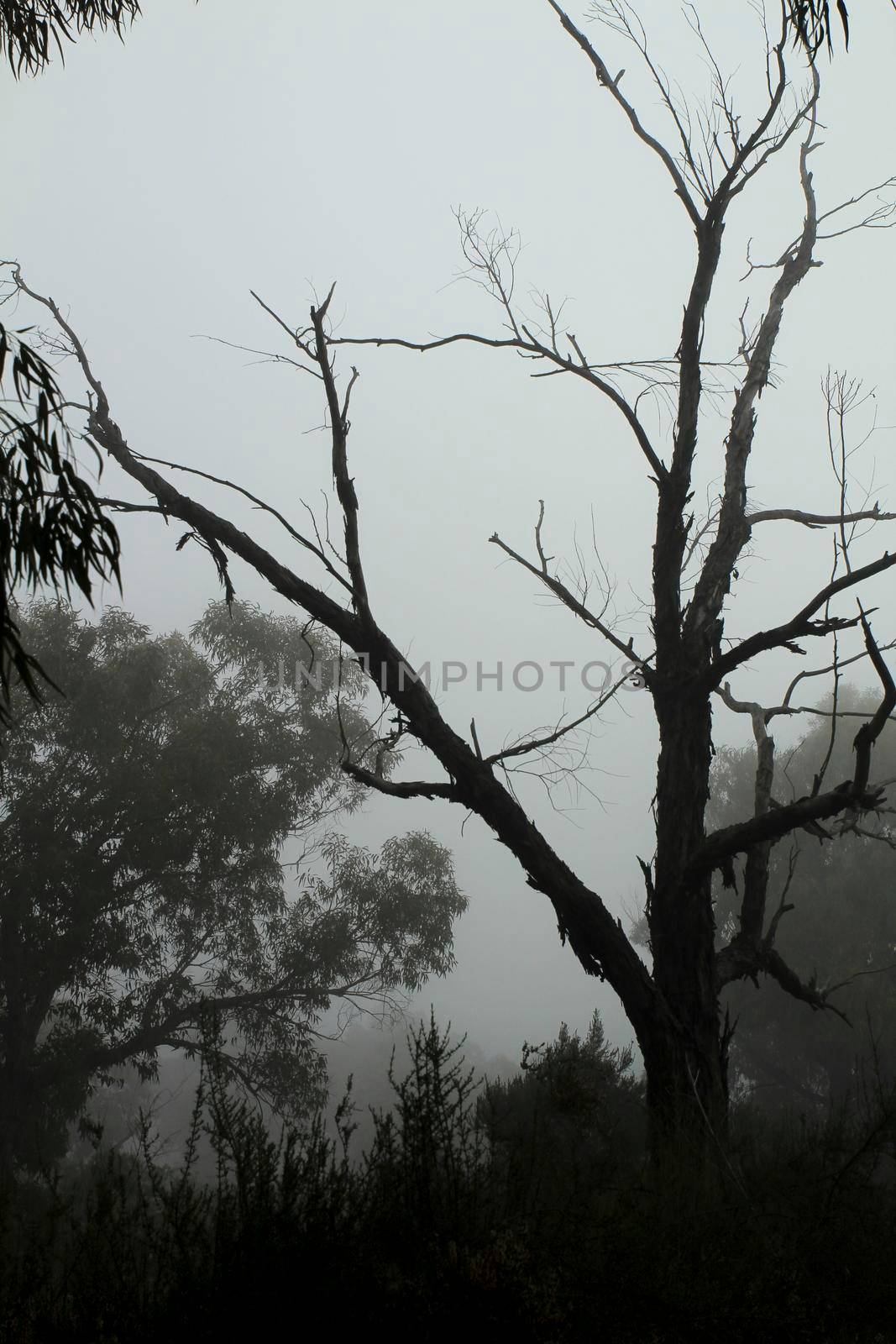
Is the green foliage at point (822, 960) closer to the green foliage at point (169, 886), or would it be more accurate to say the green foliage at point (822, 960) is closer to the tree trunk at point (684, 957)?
the green foliage at point (169, 886)

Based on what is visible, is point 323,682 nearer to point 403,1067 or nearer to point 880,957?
point 880,957

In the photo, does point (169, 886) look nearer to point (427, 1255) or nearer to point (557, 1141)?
point (557, 1141)

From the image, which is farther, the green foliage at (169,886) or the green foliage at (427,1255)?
the green foliage at (169,886)

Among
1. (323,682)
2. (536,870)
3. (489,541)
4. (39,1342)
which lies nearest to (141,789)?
(323,682)

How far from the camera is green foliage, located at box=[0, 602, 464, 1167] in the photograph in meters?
12.6

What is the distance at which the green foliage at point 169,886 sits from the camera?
41.2 ft

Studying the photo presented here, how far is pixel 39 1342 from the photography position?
7.79ft

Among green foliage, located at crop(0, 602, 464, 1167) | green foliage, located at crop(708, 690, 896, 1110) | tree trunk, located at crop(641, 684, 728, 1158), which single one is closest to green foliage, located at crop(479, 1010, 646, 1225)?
tree trunk, located at crop(641, 684, 728, 1158)

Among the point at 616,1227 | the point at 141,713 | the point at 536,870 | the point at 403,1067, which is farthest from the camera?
the point at 403,1067

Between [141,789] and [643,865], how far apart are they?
32.9 feet

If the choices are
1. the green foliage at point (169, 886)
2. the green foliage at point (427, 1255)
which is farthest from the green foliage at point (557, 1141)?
the green foliage at point (169, 886)

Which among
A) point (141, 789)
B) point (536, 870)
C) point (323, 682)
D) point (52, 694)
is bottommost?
point (536, 870)

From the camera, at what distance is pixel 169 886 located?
13812mm

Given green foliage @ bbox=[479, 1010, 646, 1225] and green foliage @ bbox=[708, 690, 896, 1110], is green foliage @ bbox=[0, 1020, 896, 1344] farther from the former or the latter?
green foliage @ bbox=[708, 690, 896, 1110]
